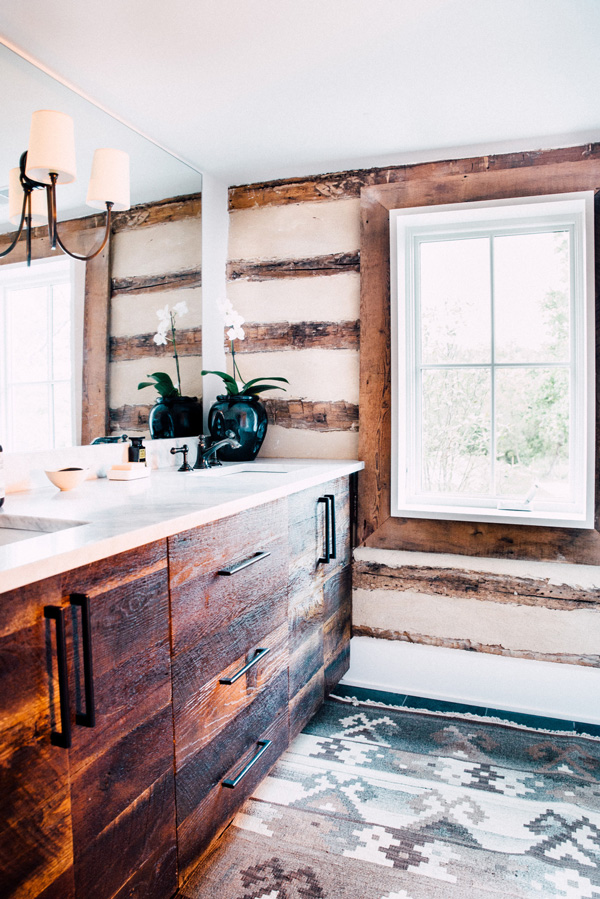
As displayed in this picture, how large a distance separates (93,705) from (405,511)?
5.93ft

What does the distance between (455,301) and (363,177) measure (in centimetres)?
71

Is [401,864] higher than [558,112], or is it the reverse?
[558,112]

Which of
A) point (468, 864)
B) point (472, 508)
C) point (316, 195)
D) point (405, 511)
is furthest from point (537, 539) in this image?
point (316, 195)

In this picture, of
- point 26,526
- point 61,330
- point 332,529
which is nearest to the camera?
point 26,526

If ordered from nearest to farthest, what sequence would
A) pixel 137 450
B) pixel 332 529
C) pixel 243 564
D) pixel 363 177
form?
pixel 243 564
pixel 137 450
pixel 332 529
pixel 363 177

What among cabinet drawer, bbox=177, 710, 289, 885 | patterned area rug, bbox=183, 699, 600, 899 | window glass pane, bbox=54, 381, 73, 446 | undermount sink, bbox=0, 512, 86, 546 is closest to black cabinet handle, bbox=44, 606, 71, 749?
undermount sink, bbox=0, 512, 86, 546

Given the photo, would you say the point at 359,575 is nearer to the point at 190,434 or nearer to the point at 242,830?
the point at 190,434

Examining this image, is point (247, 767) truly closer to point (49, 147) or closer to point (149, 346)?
point (149, 346)

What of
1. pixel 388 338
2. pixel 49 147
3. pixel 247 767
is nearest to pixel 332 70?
pixel 49 147

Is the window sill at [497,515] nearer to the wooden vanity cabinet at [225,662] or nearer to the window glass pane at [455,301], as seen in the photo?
the window glass pane at [455,301]

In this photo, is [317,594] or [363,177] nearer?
[317,594]

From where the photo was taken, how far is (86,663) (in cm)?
104

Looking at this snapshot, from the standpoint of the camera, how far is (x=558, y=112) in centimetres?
221

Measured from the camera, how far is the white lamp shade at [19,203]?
1698mm
